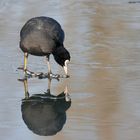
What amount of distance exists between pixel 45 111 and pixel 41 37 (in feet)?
5.16

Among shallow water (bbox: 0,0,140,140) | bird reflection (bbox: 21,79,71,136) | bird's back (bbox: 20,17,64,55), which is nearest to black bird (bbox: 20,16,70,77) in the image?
bird's back (bbox: 20,17,64,55)

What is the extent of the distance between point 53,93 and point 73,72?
2.82 feet

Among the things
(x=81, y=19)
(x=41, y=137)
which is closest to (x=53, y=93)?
(x=41, y=137)

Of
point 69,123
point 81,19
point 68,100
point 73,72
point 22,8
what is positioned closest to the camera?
point 69,123

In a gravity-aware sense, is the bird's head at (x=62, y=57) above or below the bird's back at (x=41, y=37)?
below

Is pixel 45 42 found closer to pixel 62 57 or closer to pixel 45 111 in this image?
pixel 62 57

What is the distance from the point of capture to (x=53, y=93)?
324 inches

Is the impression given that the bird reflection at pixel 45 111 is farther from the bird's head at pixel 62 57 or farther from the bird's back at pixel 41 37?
the bird's back at pixel 41 37

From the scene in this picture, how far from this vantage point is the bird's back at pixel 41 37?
9.00 metres

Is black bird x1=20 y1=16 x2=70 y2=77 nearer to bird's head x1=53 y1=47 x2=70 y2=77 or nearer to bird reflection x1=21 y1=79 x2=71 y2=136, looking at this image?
bird's head x1=53 y1=47 x2=70 y2=77

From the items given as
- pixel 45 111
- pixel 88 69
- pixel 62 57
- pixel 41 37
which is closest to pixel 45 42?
pixel 41 37

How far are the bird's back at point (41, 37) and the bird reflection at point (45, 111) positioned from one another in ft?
2.44

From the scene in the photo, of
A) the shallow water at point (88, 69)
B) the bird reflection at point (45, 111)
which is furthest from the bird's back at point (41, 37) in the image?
the bird reflection at point (45, 111)

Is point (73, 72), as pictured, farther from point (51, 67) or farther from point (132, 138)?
point (132, 138)
